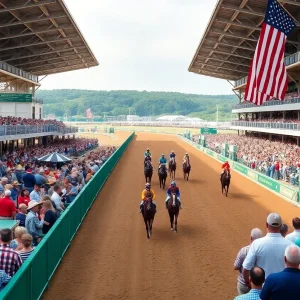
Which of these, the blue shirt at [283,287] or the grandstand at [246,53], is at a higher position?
the grandstand at [246,53]

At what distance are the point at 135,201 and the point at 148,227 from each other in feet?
16.1

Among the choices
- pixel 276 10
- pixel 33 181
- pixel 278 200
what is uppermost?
pixel 276 10

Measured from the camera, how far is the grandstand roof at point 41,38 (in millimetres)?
30641

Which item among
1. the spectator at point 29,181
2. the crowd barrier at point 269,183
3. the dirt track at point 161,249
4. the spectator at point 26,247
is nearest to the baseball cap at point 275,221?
the dirt track at point 161,249

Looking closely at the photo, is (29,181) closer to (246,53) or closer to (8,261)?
(8,261)

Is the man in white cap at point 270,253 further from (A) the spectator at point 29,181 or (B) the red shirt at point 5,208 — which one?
(A) the spectator at point 29,181

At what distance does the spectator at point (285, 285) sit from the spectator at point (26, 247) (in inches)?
171

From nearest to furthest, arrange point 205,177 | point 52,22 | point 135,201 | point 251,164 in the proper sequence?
point 135,201 → point 205,177 → point 251,164 → point 52,22

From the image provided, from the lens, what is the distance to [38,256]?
7250 mm

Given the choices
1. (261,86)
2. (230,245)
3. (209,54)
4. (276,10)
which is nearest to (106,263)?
(230,245)

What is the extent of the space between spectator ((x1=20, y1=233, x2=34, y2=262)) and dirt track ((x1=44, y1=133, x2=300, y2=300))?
133 cm

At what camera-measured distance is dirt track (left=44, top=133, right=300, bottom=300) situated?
8391mm

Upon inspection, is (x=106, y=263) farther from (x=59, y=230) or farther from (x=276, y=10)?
(x=276, y=10)

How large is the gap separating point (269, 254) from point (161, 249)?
19.7 feet
